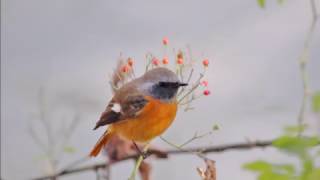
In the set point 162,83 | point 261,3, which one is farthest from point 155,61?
point 261,3

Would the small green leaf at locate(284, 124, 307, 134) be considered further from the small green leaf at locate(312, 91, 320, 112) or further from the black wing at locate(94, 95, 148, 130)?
the black wing at locate(94, 95, 148, 130)

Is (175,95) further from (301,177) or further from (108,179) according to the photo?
(301,177)

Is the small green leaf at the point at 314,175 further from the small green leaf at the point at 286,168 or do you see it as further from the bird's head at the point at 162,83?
the bird's head at the point at 162,83

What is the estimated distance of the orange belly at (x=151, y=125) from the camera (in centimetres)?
49

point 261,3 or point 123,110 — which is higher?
point 261,3

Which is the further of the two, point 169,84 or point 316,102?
point 169,84

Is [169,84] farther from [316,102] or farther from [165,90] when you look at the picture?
[316,102]

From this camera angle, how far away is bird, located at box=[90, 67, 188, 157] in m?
0.47

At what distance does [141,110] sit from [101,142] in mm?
69

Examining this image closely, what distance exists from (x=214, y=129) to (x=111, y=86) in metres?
0.11

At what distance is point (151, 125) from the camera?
1.66 feet

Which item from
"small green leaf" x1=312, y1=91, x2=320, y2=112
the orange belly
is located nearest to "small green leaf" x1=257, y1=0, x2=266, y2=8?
"small green leaf" x1=312, y1=91, x2=320, y2=112

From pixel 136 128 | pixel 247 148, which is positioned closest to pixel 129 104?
pixel 136 128

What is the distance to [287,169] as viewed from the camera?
0.99 ft
